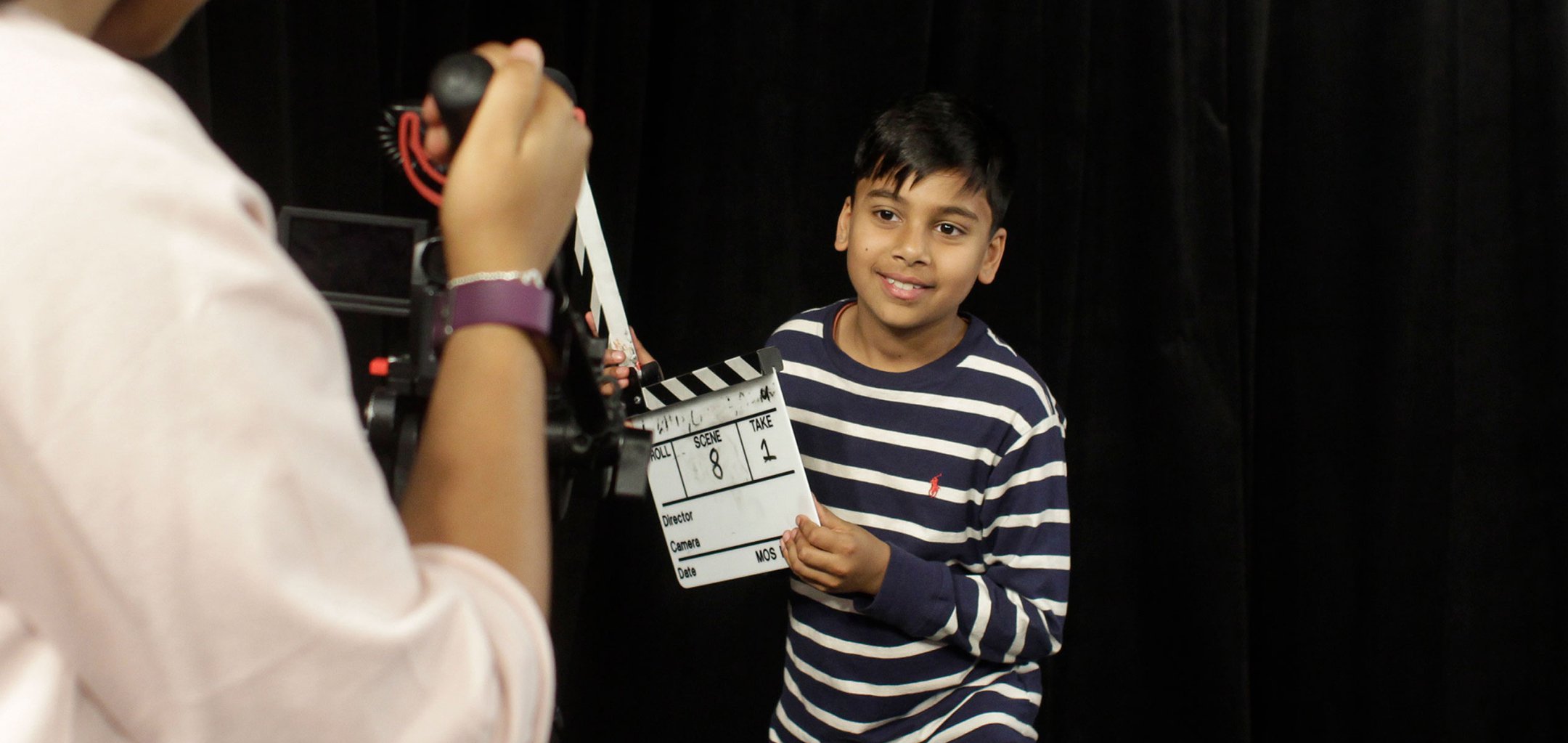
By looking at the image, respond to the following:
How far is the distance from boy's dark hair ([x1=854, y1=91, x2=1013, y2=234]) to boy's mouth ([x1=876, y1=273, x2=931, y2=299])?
13cm

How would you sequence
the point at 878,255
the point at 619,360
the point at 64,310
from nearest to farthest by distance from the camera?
the point at 64,310 → the point at 619,360 → the point at 878,255

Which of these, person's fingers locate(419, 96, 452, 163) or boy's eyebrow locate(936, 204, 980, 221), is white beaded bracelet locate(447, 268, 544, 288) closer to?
person's fingers locate(419, 96, 452, 163)

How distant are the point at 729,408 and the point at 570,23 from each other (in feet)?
2.69

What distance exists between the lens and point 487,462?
0.54 m

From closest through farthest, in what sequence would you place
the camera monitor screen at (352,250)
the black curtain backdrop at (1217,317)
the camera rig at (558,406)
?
the camera rig at (558,406), the camera monitor screen at (352,250), the black curtain backdrop at (1217,317)

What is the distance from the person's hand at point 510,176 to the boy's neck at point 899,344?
3.27 ft

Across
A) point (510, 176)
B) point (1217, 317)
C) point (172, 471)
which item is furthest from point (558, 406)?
point (1217, 317)

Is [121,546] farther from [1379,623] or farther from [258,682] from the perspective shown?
[1379,623]

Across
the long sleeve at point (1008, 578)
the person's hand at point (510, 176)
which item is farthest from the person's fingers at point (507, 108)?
the long sleeve at point (1008, 578)

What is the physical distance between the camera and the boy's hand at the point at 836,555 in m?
1.33

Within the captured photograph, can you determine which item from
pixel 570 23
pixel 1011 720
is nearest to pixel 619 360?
pixel 1011 720

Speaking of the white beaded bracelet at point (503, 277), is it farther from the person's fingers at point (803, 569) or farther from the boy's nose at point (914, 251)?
the boy's nose at point (914, 251)

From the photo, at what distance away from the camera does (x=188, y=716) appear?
416 millimetres

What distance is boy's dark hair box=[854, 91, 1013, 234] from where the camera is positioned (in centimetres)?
153
